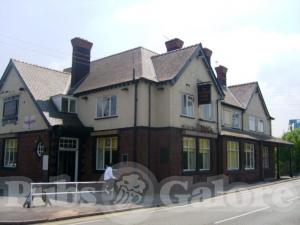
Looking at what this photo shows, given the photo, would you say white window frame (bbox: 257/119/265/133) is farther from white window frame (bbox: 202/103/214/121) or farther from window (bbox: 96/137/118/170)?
window (bbox: 96/137/118/170)

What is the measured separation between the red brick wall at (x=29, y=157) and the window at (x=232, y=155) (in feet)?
42.7

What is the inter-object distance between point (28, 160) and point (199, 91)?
39.1ft

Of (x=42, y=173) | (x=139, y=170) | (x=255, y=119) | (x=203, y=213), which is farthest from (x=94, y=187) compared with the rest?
(x=255, y=119)

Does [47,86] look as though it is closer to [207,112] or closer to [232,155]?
[207,112]

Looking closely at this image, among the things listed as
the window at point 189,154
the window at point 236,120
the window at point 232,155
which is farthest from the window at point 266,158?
the window at point 189,154

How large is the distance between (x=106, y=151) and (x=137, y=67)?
18.3 feet

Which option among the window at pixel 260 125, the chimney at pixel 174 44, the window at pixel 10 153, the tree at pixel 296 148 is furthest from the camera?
the tree at pixel 296 148

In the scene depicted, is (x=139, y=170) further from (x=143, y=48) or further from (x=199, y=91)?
(x=143, y=48)

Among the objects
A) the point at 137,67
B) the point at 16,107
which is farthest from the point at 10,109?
the point at 137,67

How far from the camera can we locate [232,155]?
28.8m

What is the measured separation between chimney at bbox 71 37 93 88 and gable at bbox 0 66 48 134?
11.5ft

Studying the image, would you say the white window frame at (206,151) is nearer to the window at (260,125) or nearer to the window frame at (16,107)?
the window at (260,125)

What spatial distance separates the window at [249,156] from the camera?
101ft

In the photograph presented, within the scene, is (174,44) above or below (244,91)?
above
